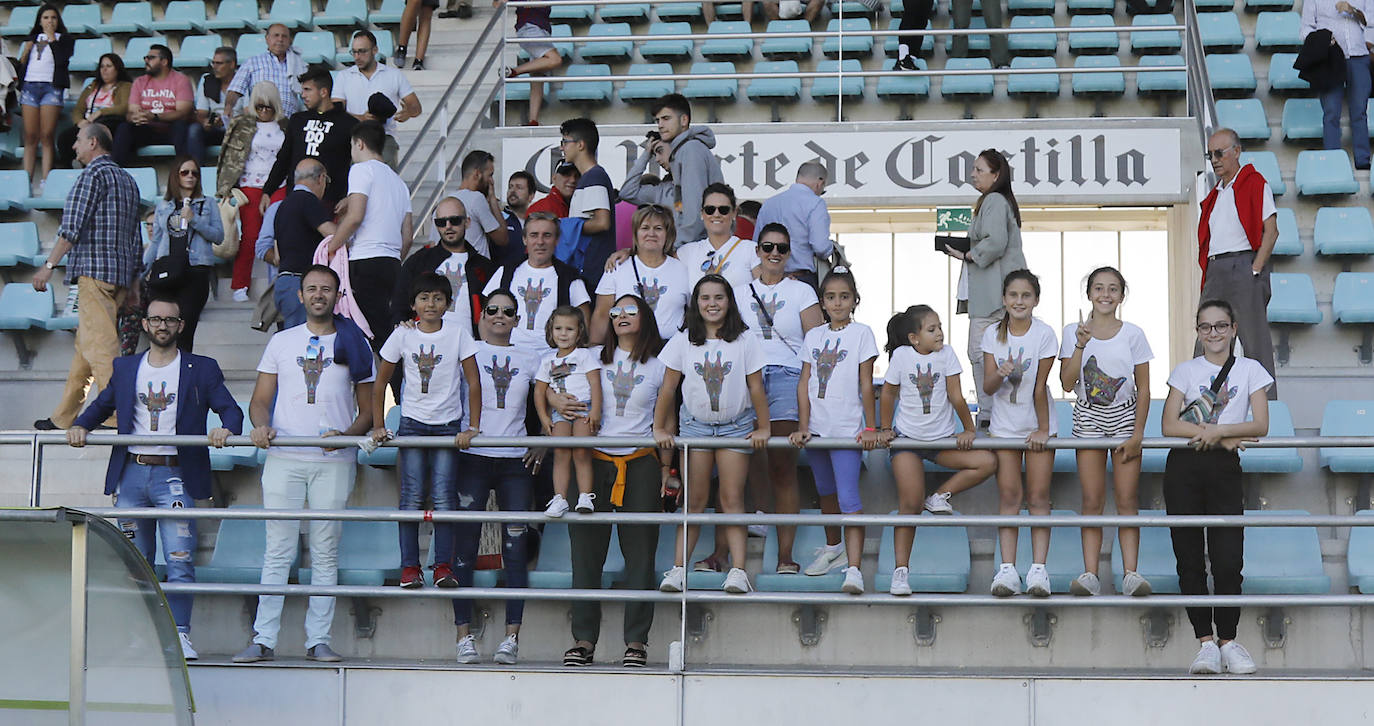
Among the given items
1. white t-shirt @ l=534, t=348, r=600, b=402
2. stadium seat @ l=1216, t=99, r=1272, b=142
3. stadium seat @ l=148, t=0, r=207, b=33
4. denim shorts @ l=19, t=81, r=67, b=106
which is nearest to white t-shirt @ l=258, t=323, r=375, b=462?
white t-shirt @ l=534, t=348, r=600, b=402

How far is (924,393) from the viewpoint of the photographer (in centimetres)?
642

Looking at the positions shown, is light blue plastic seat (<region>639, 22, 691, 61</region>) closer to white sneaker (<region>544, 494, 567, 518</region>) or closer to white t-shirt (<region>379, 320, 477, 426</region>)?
white t-shirt (<region>379, 320, 477, 426</region>)

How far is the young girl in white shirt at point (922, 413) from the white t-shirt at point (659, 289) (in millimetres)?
1084

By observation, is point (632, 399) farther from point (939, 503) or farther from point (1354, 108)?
point (1354, 108)

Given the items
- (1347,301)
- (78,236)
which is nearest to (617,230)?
(78,236)

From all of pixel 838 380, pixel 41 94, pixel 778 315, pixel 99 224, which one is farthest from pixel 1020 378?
pixel 41 94

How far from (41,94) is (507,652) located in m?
7.42

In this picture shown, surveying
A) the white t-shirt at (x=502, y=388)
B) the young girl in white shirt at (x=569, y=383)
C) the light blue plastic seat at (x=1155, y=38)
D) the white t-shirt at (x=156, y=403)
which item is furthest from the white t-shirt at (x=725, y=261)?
the light blue plastic seat at (x=1155, y=38)

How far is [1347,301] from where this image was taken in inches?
365

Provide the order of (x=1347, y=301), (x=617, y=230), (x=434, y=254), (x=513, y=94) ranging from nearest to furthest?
(x=434, y=254) → (x=617, y=230) → (x=1347, y=301) → (x=513, y=94)

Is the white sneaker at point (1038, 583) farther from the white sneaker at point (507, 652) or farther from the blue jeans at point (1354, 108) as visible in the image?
the blue jeans at point (1354, 108)

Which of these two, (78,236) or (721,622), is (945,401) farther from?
(78,236)

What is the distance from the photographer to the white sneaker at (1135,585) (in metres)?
6.03

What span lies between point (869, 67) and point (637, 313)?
630cm
